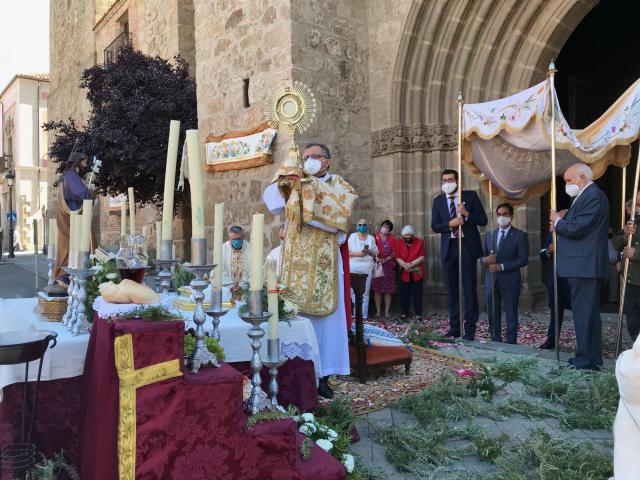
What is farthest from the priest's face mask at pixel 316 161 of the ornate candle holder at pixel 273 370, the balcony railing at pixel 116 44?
the balcony railing at pixel 116 44

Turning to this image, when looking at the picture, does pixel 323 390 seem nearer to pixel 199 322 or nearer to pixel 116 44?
pixel 199 322

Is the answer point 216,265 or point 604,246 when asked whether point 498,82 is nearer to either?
point 604,246

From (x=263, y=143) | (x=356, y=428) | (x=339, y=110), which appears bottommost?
(x=356, y=428)

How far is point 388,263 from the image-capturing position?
301 inches

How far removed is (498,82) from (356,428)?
615cm

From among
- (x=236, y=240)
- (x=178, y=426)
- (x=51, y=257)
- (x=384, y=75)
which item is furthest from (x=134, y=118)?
(x=178, y=426)

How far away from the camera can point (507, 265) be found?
5824 millimetres

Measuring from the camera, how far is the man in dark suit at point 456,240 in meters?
6.05

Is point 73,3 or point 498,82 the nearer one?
point 498,82

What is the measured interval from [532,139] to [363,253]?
111 inches

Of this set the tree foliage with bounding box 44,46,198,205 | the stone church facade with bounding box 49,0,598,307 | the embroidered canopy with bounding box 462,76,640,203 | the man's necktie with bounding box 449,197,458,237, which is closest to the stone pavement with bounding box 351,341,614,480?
the embroidered canopy with bounding box 462,76,640,203

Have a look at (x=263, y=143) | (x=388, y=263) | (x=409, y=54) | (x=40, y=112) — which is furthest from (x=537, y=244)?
(x=40, y=112)

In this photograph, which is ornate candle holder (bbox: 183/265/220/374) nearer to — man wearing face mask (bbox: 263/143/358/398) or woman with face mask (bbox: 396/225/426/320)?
man wearing face mask (bbox: 263/143/358/398)

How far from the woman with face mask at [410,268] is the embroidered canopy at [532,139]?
5.02ft
